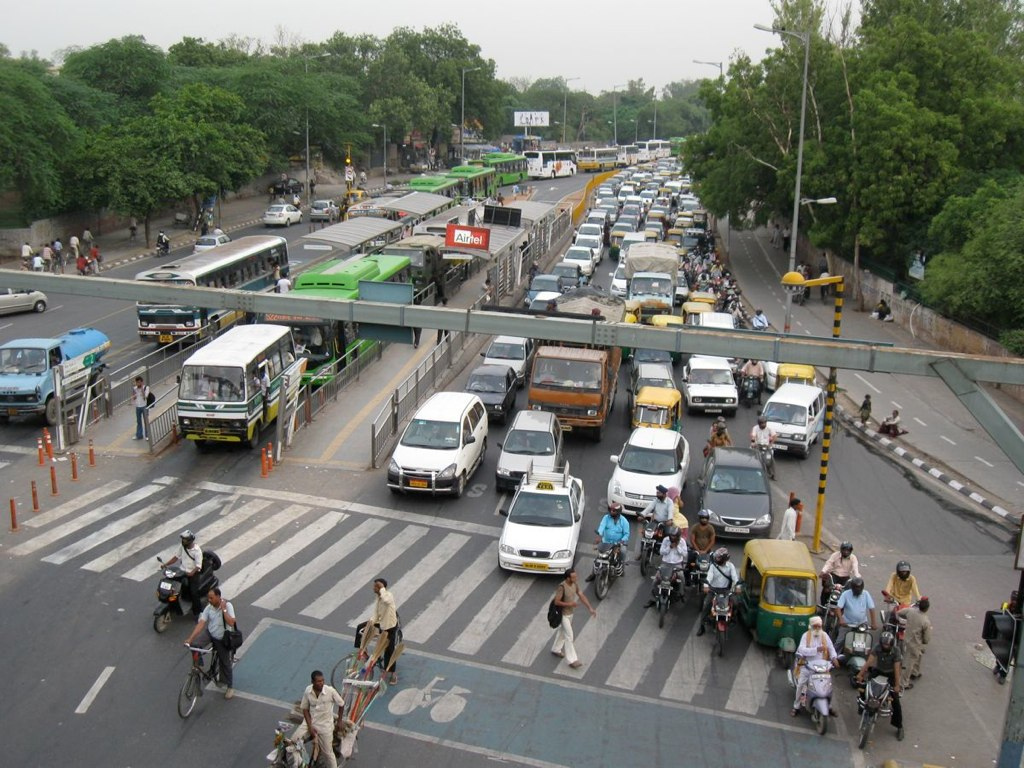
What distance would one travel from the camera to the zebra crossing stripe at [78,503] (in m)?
19.7

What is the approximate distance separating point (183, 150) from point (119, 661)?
148 ft

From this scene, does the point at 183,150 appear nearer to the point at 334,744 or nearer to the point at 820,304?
the point at 820,304

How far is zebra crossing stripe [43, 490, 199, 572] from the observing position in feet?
59.6

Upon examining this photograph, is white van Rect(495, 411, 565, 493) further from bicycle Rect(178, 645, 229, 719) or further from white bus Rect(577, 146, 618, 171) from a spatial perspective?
white bus Rect(577, 146, 618, 171)

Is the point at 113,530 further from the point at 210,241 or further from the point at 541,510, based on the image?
the point at 210,241

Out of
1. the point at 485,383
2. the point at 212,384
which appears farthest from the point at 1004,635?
the point at 485,383

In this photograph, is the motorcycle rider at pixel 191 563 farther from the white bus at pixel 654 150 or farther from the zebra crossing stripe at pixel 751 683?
the white bus at pixel 654 150

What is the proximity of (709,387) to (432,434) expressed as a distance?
33.7 ft

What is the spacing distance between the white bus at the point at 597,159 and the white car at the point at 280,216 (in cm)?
5870

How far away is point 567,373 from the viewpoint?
83.9ft

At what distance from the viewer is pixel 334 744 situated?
12008 millimetres

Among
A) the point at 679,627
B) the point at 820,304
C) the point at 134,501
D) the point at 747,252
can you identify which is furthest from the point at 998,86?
the point at 134,501

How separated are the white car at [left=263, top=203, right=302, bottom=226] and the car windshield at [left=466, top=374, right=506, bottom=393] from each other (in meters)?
40.0

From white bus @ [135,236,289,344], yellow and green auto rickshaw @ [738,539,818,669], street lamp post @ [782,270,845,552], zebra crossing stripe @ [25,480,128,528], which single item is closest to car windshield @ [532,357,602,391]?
street lamp post @ [782,270,845,552]
